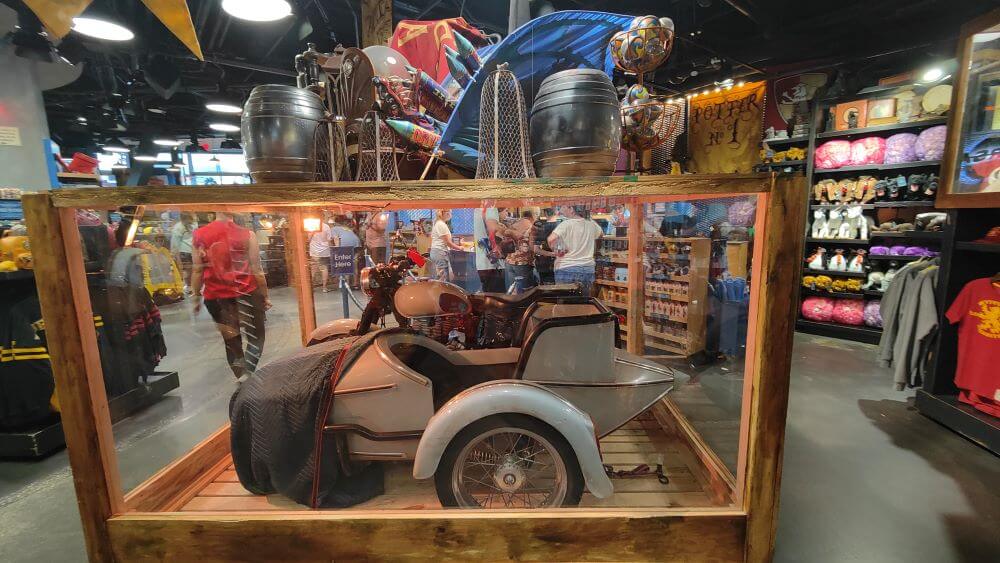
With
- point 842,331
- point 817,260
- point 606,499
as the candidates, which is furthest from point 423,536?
point 817,260

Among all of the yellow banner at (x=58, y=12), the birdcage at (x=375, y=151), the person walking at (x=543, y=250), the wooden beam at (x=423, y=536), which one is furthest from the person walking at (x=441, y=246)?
the yellow banner at (x=58, y=12)

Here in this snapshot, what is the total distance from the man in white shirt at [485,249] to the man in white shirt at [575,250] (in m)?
0.43

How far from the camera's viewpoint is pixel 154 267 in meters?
2.27

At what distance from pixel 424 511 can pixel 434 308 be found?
108 centimetres

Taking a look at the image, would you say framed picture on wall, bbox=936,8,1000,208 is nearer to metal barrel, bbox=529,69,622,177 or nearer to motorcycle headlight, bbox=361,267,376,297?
metal barrel, bbox=529,69,622,177

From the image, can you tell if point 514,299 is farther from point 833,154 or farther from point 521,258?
point 833,154

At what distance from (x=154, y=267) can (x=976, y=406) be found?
5400 millimetres

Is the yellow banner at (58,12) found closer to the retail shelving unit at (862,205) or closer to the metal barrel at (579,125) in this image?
the metal barrel at (579,125)

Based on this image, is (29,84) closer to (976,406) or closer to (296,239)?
(296,239)

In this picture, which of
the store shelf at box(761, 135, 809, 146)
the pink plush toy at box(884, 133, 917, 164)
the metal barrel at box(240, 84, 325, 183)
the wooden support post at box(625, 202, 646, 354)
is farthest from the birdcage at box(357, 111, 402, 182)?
the pink plush toy at box(884, 133, 917, 164)

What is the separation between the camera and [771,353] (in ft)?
4.04

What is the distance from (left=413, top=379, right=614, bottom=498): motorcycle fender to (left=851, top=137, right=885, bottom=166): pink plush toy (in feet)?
18.7

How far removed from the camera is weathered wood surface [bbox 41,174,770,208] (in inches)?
47.9

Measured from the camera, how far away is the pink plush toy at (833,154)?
4805 mm
